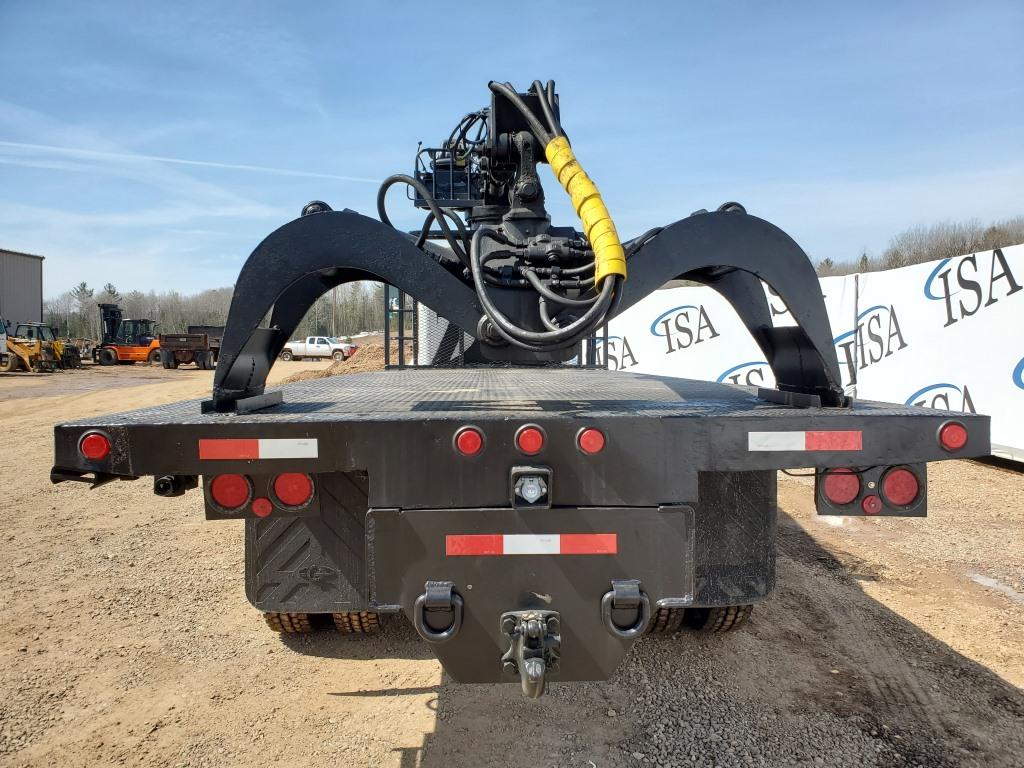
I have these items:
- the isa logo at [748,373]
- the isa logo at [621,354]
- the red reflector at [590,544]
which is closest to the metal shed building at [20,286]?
the isa logo at [621,354]

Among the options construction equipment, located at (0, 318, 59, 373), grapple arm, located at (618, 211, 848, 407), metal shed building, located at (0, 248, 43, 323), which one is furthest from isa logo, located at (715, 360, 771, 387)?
metal shed building, located at (0, 248, 43, 323)

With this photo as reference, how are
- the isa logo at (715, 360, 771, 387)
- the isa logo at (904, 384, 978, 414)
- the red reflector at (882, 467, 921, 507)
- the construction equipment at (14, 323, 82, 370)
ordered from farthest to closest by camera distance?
1. the construction equipment at (14, 323, 82, 370)
2. the isa logo at (715, 360, 771, 387)
3. the isa logo at (904, 384, 978, 414)
4. the red reflector at (882, 467, 921, 507)

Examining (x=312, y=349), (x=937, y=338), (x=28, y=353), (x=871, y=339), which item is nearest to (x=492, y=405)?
(x=937, y=338)

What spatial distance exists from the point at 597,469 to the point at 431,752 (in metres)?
1.43

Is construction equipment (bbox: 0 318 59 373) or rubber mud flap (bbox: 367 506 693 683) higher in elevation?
construction equipment (bbox: 0 318 59 373)

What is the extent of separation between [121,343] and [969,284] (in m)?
37.1

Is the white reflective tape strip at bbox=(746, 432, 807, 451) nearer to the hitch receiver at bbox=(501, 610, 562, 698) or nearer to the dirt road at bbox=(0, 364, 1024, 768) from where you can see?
the hitch receiver at bbox=(501, 610, 562, 698)

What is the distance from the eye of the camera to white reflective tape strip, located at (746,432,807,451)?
2.00 m

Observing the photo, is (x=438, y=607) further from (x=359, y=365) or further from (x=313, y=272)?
(x=359, y=365)

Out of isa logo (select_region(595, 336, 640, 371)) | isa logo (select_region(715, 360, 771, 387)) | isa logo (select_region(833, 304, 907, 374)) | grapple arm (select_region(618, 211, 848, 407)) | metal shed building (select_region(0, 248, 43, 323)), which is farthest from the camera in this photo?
metal shed building (select_region(0, 248, 43, 323))

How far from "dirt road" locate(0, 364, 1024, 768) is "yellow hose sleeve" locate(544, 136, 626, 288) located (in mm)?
1895

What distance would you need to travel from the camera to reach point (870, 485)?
2.17m

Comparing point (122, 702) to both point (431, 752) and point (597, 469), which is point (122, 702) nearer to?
point (431, 752)

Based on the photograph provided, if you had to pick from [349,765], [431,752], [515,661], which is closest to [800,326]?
[515,661]
